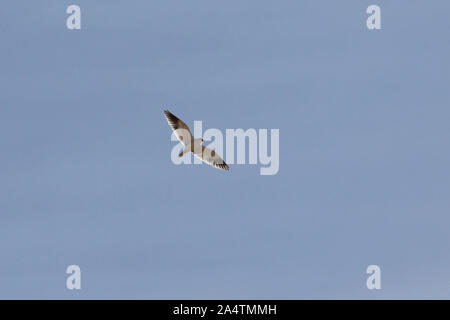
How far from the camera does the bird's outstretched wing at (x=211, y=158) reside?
177 feet

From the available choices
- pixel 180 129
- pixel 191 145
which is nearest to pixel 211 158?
pixel 191 145

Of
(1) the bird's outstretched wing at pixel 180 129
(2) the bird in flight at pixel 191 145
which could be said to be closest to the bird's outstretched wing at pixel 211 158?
(2) the bird in flight at pixel 191 145

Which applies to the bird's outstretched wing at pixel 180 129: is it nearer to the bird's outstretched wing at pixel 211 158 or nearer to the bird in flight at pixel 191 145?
the bird in flight at pixel 191 145

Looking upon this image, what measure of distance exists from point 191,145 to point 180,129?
119cm

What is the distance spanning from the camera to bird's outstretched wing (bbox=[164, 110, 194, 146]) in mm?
53125

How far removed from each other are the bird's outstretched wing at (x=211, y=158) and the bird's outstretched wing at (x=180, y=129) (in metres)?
0.90

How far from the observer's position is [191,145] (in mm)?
53188

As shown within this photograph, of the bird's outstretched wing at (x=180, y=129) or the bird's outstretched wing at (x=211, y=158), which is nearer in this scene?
the bird's outstretched wing at (x=180, y=129)
